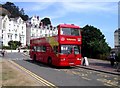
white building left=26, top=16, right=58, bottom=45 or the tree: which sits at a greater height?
white building left=26, top=16, right=58, bottom=45

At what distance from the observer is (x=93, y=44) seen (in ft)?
181

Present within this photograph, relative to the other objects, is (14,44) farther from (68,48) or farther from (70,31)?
(68,48)

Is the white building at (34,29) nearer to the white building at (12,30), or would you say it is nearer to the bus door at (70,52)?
the white building at (12,30)

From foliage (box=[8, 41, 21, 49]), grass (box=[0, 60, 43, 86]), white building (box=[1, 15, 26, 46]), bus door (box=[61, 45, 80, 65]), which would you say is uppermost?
white building (box=[1, 15, 26, 46])

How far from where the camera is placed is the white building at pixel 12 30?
389 feet

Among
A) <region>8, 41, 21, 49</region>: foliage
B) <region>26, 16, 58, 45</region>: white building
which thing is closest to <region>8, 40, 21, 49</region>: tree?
<region>8, 41, 21, 49</region>: foliage

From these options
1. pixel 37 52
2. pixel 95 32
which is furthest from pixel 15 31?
pixel 37 52

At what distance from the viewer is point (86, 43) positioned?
57719 millimetres

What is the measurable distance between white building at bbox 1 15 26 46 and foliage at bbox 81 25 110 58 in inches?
2415

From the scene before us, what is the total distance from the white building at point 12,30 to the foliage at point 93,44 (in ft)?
201

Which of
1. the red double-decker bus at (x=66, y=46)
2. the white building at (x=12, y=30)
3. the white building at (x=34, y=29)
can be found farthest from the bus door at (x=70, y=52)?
the white building at (x=34, y=29)

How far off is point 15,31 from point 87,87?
113 m

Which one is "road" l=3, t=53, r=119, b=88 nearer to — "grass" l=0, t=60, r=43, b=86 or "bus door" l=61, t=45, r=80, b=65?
"grass" l=0, t=60, r=43, b=86

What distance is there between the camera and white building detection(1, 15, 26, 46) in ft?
389
